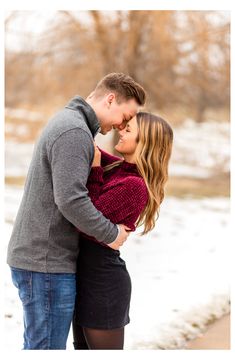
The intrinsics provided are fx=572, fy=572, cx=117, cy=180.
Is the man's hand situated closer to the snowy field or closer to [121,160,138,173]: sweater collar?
[121,160,138,173]: sweater collar

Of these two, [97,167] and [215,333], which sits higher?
[97,167]

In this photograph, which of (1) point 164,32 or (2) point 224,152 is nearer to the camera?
(1) point 164,32

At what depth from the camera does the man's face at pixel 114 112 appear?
2361mm

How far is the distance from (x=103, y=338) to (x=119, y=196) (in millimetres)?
597

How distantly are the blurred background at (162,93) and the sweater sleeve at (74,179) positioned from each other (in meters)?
2.97

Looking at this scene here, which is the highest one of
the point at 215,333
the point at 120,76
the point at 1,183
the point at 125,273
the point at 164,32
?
the point at 164,32

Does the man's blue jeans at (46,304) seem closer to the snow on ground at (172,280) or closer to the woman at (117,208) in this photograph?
the woman at (117,208)

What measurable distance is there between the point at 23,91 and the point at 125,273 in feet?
28.0

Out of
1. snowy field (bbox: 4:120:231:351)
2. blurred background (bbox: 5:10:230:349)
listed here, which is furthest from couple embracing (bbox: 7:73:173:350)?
blurred background (bbox: 5:10:230:349)

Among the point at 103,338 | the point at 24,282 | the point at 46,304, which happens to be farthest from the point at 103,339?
the point at 24,282

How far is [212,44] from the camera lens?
9250 millimetres

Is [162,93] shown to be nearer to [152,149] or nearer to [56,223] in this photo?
[152,149]
